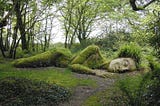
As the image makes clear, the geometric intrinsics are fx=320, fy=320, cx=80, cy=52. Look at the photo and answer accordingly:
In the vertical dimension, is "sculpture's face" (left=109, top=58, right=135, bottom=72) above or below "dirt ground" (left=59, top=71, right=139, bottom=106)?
above

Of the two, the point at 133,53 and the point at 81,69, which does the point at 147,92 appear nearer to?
the point at 81,69

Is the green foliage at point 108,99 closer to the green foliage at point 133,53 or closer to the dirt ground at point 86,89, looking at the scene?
the dirt ground at point 86,89

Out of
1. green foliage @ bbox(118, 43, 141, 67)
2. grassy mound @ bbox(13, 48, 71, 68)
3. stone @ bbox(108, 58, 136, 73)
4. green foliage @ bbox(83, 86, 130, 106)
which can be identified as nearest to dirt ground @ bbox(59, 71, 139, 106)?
green foliage @ bbox(83, 86, 130, 106)

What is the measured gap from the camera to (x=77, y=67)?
17.9 metres

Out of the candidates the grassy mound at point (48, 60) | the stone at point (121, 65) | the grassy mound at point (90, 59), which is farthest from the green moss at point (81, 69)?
the stone at point (121, 65)

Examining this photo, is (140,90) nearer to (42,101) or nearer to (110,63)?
(42,101)

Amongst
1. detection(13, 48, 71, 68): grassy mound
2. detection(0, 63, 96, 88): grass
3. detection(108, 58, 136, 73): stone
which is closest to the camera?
detection(0, 63, 96, 88): grass

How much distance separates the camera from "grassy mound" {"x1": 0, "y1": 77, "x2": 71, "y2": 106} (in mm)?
11109

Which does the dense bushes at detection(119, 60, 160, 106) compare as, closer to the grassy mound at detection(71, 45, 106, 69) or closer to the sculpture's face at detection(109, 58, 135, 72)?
the sculpture's face at detection(109, 58, 135, 72)

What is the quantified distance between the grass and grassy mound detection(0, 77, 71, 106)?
1.25 m

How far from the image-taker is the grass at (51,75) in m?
14.5

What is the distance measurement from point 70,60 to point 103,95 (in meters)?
7.32

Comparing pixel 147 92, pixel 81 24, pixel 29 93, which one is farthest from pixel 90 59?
pixel 81 24

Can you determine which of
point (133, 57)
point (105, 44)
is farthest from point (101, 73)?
point (105, 44)
